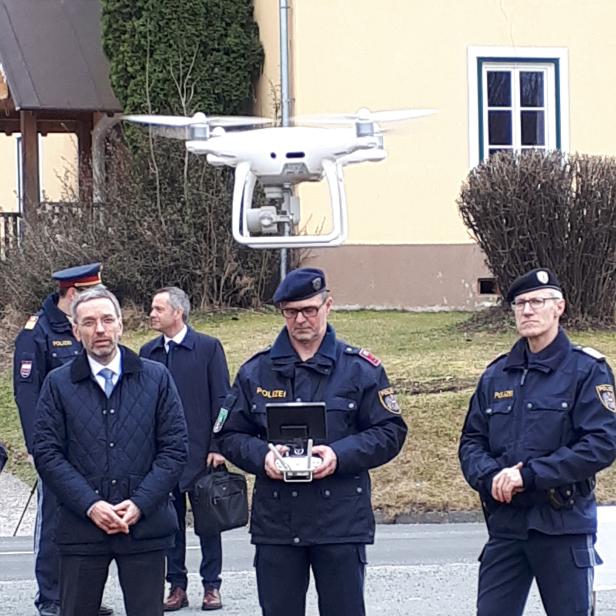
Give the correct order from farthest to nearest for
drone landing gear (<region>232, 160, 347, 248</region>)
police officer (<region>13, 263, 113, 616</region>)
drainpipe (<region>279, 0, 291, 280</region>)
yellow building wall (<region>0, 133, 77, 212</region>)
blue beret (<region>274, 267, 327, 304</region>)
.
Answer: yellow building wall (<region>0, 133, 77, 212</region>), drainpipe (<region>279, 0, 291, 280</region>), police officer (<region>13, 263, 113, 616</region>), drone landing gear (<region>232, 160, 347, 248</region>), blue beret (<region>274, 267, 327, 304</region>)

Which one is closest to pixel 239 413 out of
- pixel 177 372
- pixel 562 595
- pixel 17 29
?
pixel 562 595

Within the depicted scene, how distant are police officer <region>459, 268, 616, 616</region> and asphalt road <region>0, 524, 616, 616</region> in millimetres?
2160

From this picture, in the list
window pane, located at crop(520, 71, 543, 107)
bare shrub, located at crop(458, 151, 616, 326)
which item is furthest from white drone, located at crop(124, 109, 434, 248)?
window pane, located at crop(520, 71, 543, 107)

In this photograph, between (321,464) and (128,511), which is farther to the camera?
(128,511)

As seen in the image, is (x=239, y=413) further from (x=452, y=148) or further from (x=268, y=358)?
(x=452, y=148)

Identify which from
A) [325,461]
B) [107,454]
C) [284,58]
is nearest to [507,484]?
[325,461]

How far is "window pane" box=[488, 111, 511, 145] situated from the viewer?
19.7 metres

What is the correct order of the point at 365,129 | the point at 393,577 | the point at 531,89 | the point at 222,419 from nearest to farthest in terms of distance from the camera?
the point at 222,419 < the point at 365,129 < the point at 393,577 < the point at 531,89

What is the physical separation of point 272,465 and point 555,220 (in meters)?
10.7

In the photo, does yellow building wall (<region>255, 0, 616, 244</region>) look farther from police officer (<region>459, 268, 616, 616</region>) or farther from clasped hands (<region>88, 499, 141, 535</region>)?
clasped hands (<region>88, 499, 141, 535</region>)

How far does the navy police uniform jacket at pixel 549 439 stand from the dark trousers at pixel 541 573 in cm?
5

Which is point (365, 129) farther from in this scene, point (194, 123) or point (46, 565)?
point (46, 565)

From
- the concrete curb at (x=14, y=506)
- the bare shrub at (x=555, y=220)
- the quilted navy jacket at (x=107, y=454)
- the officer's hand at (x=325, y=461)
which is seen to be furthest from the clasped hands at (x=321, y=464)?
the bare shrub at (x=555, y=220)

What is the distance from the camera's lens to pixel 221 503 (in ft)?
21.5
